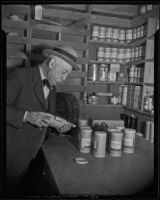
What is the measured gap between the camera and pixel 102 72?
3.97ft

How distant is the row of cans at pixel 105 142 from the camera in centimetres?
100

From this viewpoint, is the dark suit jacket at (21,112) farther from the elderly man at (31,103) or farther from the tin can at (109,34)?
the tin can at (109,34)

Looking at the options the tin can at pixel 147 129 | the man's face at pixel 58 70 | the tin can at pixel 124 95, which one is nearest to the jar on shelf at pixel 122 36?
the tin can at pixel 124 95

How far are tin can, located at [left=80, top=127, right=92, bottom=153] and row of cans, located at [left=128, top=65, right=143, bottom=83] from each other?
0.40 metres

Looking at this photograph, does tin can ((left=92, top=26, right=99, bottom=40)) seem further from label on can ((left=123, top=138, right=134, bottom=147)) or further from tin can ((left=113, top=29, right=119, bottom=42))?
label on can ((left=123, top=138, right=134, bottom=147))

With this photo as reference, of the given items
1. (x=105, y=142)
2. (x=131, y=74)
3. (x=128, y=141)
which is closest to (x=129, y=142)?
(x=128, y=141)

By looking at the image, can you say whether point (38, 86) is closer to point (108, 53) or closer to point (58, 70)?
point (58, 70)

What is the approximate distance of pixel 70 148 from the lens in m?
1.13

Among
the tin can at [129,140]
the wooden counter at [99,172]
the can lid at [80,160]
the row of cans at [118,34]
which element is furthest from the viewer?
the row of cans at [118,34]

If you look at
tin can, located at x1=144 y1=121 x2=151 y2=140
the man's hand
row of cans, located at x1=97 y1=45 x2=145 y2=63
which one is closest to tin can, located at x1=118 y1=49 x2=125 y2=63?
row of cans, located at x1=97 y1=45 x2=145 y2=63

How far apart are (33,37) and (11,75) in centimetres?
23

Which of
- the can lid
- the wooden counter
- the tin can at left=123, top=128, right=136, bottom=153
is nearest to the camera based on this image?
the wooden counter

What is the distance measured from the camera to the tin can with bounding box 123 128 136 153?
3.43 ft

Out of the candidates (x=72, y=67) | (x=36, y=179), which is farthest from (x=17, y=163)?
(x=72, y=67)
